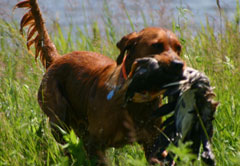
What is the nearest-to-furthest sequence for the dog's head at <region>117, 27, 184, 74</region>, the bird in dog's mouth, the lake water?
the bird in dog's mouth
the dog's head at <region>117, 27, 184, 74</region>
the lake water

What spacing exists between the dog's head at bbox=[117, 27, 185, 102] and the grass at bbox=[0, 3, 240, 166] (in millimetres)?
526

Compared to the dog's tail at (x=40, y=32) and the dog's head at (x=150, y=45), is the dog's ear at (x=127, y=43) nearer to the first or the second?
the dog's head at (x=150, y=45)

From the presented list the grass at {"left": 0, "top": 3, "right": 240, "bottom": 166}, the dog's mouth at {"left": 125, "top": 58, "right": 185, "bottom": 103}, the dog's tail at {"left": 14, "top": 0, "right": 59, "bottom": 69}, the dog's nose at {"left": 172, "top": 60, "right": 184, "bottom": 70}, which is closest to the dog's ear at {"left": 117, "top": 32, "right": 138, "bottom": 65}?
the dog's mouth at {"left": 125, "top": 58, "right": 185, "bottom": 103}

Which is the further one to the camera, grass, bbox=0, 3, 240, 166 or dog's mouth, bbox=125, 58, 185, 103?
grass, bbox=0, 3, 240, 166

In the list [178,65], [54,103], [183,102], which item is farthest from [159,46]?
[54,103]

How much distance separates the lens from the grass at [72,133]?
12.2 feet

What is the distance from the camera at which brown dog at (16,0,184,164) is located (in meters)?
3.68

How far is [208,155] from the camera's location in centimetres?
299

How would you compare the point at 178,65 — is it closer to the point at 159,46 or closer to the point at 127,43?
the point at 159,46

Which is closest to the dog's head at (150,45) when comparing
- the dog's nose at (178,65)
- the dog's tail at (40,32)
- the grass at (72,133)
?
the dog's nose at (178,65)

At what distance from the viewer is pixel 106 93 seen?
384cm

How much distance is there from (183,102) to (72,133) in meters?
0.84

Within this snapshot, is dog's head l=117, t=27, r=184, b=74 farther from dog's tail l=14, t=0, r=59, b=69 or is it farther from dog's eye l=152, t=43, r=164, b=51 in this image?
dog's tail l=14, t=0, r=59, b=69

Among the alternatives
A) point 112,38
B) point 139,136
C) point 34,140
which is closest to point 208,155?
point 139,136
